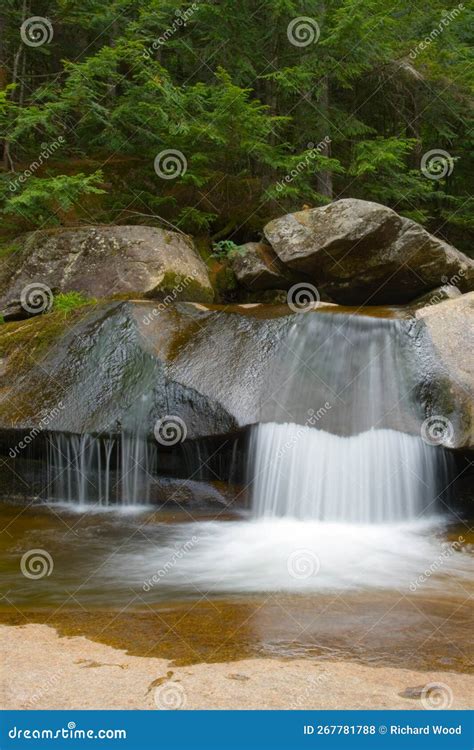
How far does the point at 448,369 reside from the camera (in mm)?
7582

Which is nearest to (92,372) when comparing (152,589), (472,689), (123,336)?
(123,336)

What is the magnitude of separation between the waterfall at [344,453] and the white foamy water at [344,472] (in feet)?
0.04

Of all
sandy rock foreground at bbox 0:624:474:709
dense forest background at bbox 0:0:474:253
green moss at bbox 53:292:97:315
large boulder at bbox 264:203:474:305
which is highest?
dense forest background at bbox 0:0:474:253

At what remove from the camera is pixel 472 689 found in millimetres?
3295

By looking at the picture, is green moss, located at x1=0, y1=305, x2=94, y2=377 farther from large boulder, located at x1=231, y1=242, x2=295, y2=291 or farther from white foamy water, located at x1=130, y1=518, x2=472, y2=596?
white foamy water, located at x1=130, y1=518, x2=472, y2=596

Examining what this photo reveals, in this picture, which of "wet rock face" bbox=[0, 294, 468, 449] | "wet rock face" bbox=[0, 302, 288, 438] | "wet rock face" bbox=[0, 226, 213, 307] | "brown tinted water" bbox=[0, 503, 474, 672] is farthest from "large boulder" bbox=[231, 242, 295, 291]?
"brown tinted water" bbox=[0, 503, 474, 672]

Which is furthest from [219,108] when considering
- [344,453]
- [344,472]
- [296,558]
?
[296,558]

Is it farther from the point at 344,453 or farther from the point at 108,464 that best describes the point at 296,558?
the point at 108,464

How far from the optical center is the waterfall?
24.1 ft

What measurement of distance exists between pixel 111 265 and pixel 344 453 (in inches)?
193

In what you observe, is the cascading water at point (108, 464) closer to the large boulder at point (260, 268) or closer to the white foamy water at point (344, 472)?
the white foamy water at point (344, 472)

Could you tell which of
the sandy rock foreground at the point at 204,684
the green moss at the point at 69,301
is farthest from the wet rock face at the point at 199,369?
the sandy rock foreground at the point at 204,684

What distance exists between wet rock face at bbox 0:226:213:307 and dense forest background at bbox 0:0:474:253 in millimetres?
704

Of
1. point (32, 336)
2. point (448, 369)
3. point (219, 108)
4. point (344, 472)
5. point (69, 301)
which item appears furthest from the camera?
point (219, 108)
